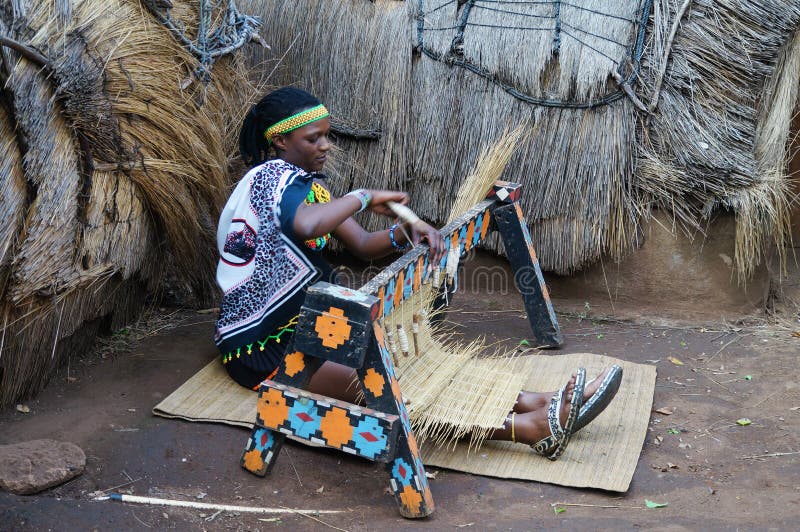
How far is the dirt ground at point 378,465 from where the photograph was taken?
8.61 feet

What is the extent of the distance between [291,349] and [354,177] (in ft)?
7.12

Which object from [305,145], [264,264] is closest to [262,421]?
[264,264]

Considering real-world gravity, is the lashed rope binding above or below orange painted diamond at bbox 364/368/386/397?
above

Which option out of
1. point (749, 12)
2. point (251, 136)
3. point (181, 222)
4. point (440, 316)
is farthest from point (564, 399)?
point (749, 12)

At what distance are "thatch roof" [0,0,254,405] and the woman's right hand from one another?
108 cm

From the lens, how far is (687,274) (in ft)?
14.0

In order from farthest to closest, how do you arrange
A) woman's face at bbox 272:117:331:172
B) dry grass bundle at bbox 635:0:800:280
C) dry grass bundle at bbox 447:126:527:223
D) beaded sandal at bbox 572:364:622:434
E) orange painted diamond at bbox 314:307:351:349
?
dry grass bundle at bbox 635:0:800:280, dry grass bundle at bbox 447:126:527:223, woman's face at bbox 272:117:331:172, beaded sandal at bbox 572:364:622:434, orange painted diamond at bbox 314:307:351:349

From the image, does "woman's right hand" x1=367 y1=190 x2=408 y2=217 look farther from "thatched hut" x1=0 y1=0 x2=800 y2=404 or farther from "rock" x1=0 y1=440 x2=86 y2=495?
"rock" x1=0 y1=440 x2=86 y2=495

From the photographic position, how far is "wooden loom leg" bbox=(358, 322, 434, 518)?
99.1 inches

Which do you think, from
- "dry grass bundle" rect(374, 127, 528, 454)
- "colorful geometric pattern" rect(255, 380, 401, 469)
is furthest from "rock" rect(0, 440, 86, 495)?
"dry grass bundle" rect(374, 127, 528, 454)

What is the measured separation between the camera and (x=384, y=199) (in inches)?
115

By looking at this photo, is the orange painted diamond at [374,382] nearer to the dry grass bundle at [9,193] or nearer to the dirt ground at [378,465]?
the dirt ground at [378,465]

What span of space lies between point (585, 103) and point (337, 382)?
83.3 inches

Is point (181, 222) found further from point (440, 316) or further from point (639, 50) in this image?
point (639, 50)
